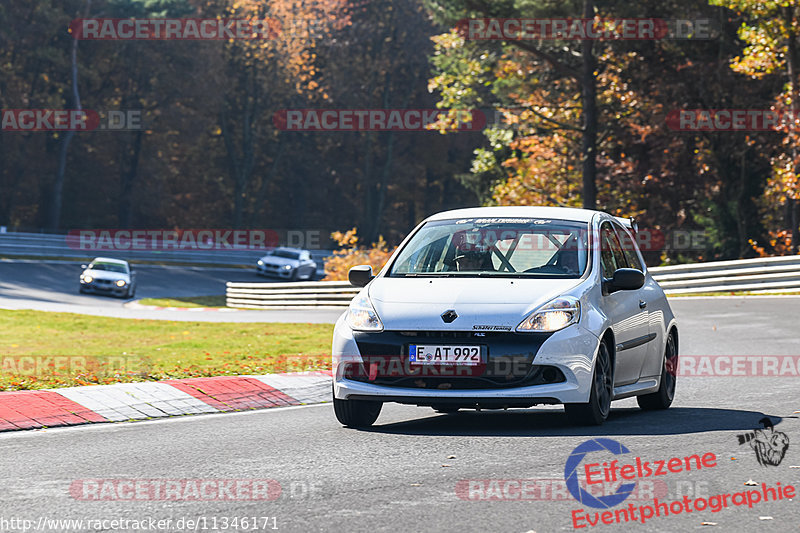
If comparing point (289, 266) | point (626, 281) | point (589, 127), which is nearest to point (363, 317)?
point (626, 281)

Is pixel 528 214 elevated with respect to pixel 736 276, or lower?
elevated

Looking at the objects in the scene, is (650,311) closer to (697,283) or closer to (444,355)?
(444,355)

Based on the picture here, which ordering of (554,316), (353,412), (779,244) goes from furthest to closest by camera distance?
1. (779,244)
2. (353,412)
3. (554,316)

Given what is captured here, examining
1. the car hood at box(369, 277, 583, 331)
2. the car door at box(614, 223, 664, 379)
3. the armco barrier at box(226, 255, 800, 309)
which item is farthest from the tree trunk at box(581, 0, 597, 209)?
the car hood at box(369, 277, 583, 331)

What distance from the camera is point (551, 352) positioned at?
9.10m

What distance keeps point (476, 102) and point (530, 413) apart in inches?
1182

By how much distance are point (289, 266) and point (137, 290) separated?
908 centimetres

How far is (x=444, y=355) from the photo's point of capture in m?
9.12

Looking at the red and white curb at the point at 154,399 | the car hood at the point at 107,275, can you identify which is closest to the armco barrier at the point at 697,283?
the car hood at the point at 107,275

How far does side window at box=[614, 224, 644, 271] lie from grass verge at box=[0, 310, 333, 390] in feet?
13.3

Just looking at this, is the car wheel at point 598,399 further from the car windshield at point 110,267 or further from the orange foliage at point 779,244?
the car windshield at point 110,267

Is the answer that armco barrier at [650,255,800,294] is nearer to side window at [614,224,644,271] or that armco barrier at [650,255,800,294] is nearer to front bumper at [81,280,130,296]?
side window at [614,224,644,271]

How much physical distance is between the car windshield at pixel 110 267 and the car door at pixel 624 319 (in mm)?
33734

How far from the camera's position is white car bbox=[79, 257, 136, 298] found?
42219mm
